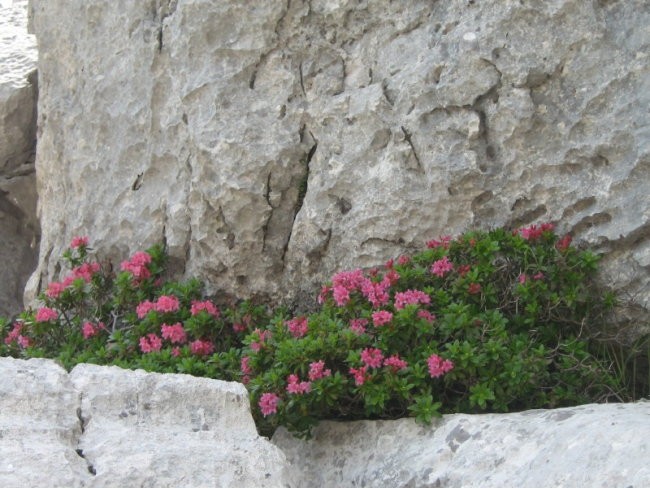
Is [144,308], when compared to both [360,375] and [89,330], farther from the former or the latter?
[360,375]

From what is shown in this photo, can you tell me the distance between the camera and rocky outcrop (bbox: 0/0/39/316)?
7.43 meters

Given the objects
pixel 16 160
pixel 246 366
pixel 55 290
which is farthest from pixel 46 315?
pixel 16 160

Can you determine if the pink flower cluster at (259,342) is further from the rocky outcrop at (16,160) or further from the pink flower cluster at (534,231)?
the rocky outcrop at (16,160)

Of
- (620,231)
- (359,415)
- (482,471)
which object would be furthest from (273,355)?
(620,231)

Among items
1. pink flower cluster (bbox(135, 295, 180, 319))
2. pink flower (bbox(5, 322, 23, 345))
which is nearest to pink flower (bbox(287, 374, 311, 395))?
pink flower cluster (bbox(135, 295, 180, 319))

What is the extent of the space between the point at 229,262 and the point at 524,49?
1.86m

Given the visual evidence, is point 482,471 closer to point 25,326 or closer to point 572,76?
point 572,76

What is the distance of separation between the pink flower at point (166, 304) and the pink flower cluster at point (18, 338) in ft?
2.68

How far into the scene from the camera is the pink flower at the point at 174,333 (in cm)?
456

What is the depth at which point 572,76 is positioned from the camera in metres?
4.33

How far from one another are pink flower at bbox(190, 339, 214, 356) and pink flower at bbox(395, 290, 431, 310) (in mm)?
1074

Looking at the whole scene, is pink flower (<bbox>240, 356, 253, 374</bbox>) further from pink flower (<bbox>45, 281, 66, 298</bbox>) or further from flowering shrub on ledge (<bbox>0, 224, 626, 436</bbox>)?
pink flower (<bbox>45, 281, 66, 298</bbox>)

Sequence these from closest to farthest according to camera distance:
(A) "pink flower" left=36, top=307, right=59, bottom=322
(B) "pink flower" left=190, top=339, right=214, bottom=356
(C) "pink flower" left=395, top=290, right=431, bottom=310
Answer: (C) "pink flower" left=395, top=290, right=431, bottom=310 → (B) "pink flower" left=190, top=339, right=214, bottom=356 → (A) "pink flower" left=36, top=307, right=59, bottom=322

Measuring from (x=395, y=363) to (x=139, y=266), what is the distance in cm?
198
